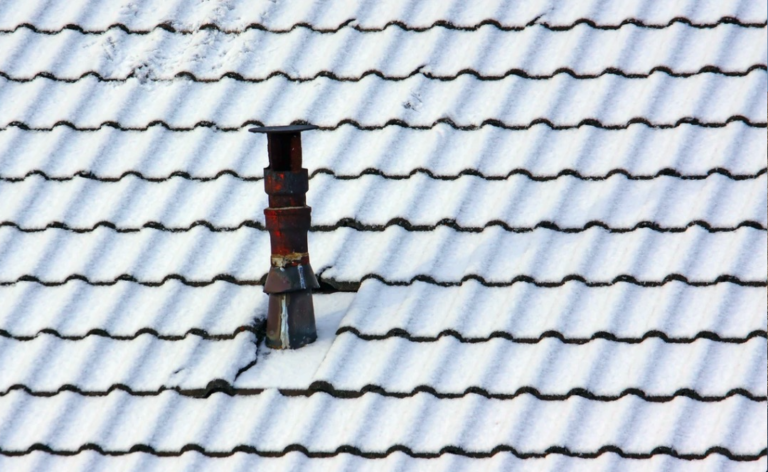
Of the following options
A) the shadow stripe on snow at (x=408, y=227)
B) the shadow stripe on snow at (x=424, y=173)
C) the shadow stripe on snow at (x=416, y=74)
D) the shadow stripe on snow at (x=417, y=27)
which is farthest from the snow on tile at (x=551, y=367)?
the shadow stripe on snow at (x=417, y=27)

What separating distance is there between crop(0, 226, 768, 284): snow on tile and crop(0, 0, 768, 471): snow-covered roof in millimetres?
10

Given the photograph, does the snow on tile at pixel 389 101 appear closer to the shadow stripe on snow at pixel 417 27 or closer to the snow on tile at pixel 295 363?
the shadow stripe on snow at pixel 417 27

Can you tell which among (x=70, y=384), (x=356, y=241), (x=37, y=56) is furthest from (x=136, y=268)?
(x=37, y=56)

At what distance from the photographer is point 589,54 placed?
402 cm

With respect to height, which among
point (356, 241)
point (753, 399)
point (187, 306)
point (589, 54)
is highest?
point (589, 54)

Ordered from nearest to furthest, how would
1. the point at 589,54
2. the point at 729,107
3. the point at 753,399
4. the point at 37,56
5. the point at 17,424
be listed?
the point at 753,399
the point at 17,424
the point at 729,107
the point at 589,54
the point at 37,56

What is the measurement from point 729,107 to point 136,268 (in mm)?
2409

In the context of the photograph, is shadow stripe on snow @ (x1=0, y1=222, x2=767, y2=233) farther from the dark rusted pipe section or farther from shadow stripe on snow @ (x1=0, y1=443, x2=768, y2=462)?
shadow stripe on snow @ (x1=0, y1=443, x2=768, y2=462)

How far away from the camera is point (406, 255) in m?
3.48

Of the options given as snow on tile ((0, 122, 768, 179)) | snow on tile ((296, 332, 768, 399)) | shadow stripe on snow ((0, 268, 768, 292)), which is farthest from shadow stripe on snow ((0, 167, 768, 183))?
snow on tile ((296, 332, 768, 399))

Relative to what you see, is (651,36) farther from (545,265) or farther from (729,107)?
(545,265)

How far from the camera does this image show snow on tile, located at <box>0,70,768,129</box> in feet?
12.5

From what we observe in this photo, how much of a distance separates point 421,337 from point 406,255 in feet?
1.28

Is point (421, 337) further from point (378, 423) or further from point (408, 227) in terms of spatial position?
point (408, 227)
